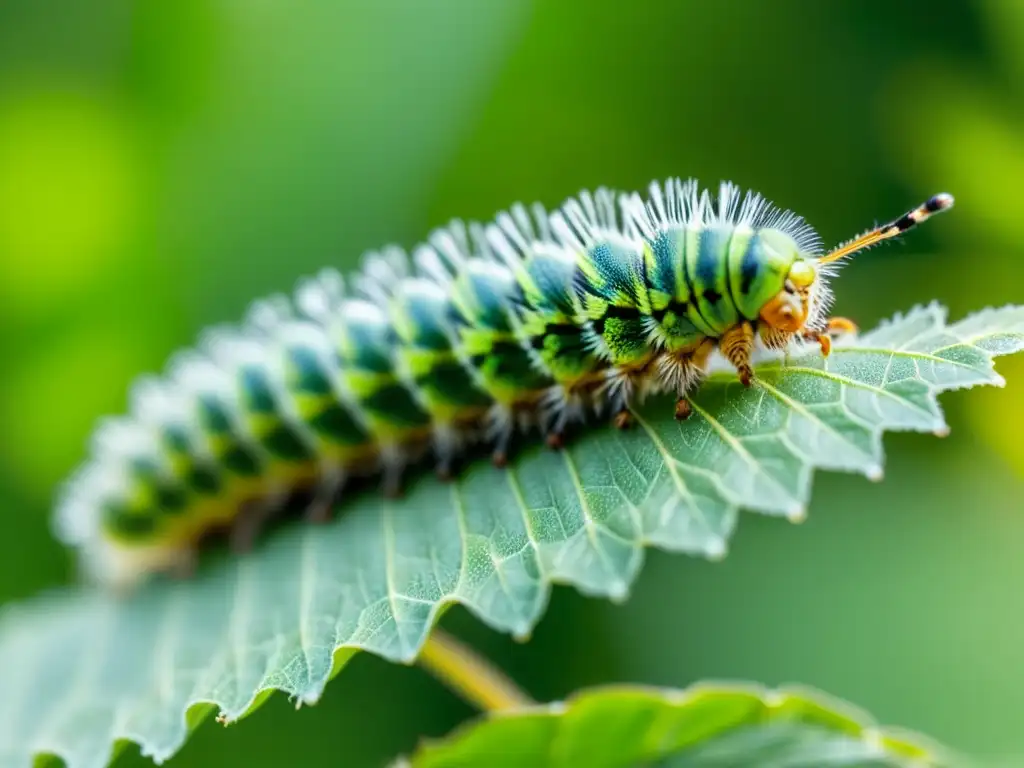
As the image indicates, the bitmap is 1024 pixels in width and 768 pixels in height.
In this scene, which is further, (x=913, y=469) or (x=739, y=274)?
(x=913, y=469)

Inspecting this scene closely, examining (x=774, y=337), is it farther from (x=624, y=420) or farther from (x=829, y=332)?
(x=624, y=420)

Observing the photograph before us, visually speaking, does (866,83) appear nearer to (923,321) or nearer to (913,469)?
(913,469)

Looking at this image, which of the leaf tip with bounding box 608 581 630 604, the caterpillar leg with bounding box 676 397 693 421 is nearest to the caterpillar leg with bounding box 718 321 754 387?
the caterpillar leg with bounding box 676 397 693 421

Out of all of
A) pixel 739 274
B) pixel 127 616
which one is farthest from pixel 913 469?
pixel 127 616

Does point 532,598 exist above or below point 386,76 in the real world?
below

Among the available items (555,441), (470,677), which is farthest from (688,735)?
(555,441)

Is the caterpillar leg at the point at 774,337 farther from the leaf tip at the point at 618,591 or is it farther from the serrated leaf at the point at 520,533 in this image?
the leaf tip at the point at 618,591
